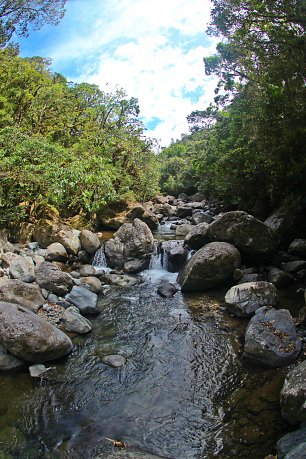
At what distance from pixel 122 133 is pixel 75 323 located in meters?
19.0

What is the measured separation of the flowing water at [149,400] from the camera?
459cm

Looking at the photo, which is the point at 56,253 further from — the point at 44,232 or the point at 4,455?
the point at 4,455

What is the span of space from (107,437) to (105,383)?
1.39 metres

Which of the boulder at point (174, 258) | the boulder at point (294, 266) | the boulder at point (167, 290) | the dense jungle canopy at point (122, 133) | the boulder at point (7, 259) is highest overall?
the dense jungle canopy at point (122, 133)

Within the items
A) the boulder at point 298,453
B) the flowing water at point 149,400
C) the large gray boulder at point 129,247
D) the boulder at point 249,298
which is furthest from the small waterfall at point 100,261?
the boulder at point 298,453

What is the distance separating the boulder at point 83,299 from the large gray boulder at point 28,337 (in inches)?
88.5

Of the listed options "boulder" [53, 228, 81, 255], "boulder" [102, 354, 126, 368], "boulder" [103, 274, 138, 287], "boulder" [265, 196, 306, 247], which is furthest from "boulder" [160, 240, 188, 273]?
"boulder" [102, 354, 126, 368]

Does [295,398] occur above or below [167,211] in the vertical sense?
below

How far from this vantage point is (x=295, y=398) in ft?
15.0

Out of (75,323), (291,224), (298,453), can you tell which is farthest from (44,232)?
(298,453)

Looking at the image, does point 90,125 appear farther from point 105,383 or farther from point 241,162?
point 105,383

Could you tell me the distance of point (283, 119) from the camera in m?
10.7

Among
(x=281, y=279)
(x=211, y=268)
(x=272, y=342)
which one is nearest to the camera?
(x=272, y=342)

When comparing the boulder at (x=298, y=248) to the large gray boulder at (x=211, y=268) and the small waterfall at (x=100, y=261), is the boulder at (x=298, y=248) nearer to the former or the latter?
the large gray boulder at (x=211, y=268)
